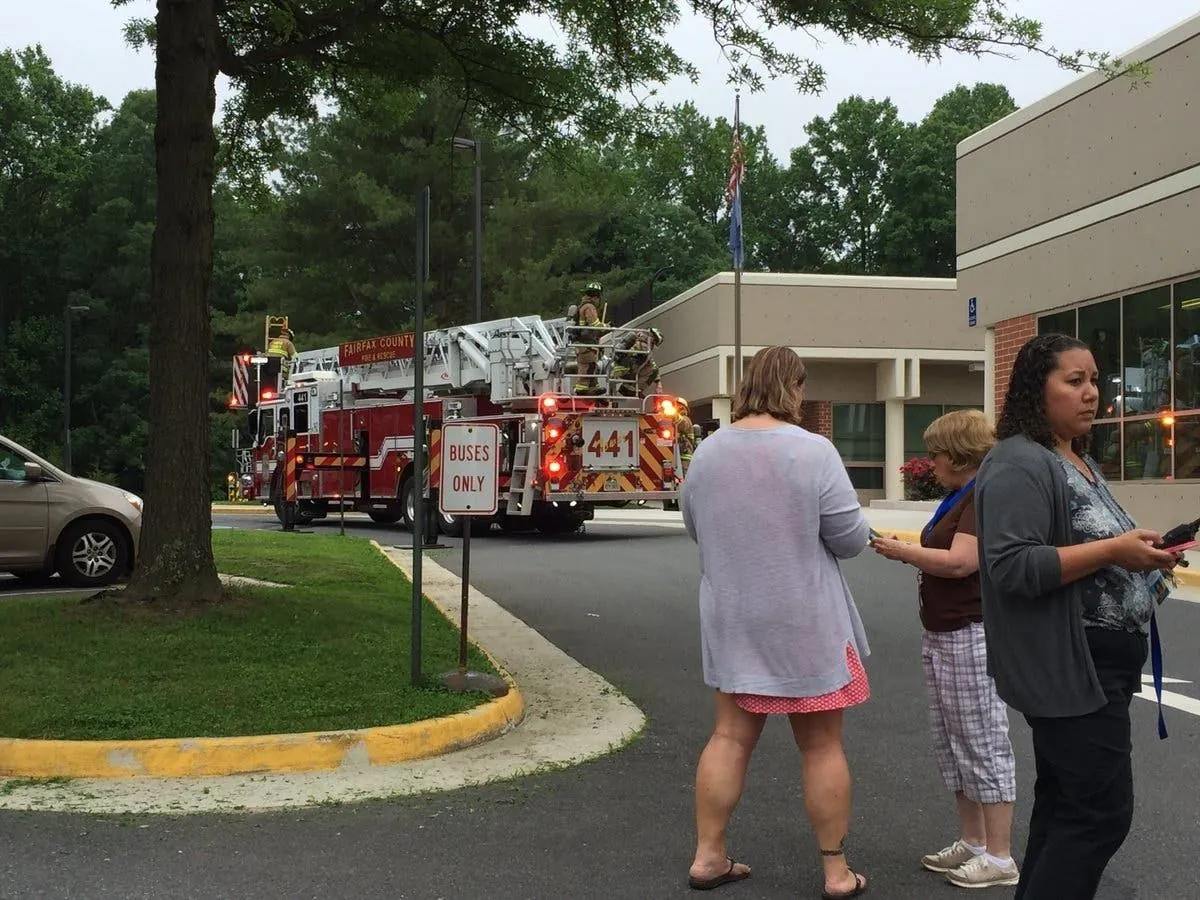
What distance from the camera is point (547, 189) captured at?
1686 inches

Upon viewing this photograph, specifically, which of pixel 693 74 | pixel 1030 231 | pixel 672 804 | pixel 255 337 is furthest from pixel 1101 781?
pixel 255 337

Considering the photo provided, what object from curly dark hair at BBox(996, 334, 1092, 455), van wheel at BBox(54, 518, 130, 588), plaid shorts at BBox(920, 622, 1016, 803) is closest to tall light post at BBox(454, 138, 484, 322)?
van wheel at BBox(54, 518, 130, 588)

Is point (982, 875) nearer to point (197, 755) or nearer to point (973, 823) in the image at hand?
point (973, 823)

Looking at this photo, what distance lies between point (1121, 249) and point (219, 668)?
51.7ft

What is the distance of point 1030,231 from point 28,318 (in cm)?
4412

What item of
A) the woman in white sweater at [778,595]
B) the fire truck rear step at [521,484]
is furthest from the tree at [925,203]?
the woman in white sweater at [778,595]

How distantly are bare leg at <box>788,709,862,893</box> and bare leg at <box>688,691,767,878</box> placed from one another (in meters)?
0.18

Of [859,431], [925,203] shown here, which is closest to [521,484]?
[859,431]

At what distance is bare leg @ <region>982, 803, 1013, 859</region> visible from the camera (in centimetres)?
Answer: 448

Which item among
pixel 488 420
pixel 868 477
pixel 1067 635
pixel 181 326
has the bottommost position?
pixel 1067 635

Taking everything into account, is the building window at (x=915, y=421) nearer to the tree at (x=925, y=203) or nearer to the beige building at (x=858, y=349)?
the beige building at (x=858, y=349)

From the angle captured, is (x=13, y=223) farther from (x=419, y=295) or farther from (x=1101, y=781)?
(x=1101, y=781)

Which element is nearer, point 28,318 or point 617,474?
point 617,474

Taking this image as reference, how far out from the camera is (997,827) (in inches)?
177
